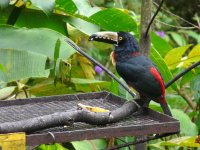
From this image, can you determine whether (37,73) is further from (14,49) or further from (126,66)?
(126,66)

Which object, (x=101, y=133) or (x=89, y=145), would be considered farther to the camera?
(x=89, y=145)

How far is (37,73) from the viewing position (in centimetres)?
289

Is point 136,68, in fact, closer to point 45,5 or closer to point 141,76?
point 141,76

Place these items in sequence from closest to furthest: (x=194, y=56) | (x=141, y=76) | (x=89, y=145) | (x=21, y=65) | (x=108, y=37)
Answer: (x=141, y=76)
(x=108, y=37)
(x=21, y=65)
(x=89, y=145)
(x=194, y=56)

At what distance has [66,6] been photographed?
10.9ft

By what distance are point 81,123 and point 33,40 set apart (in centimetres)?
105

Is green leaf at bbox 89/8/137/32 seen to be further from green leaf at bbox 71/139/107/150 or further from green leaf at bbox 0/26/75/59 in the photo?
green leaf at bbox 71/139/107/150

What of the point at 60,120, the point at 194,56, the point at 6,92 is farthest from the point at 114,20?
the point at 60,120

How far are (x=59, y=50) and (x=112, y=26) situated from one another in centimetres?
48

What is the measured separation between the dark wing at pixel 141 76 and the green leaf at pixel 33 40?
1.44ft

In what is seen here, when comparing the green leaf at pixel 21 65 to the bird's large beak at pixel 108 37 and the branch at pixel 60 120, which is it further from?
the branch at pixel 60 120

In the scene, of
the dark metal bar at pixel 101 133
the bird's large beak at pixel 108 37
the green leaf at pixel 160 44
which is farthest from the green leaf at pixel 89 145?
the dark metal bar at pixel 101 133

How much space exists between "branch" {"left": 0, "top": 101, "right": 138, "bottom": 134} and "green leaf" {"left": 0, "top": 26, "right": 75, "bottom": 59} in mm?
931

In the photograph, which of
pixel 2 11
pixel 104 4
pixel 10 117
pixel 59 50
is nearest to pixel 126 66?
pixel 59 50
